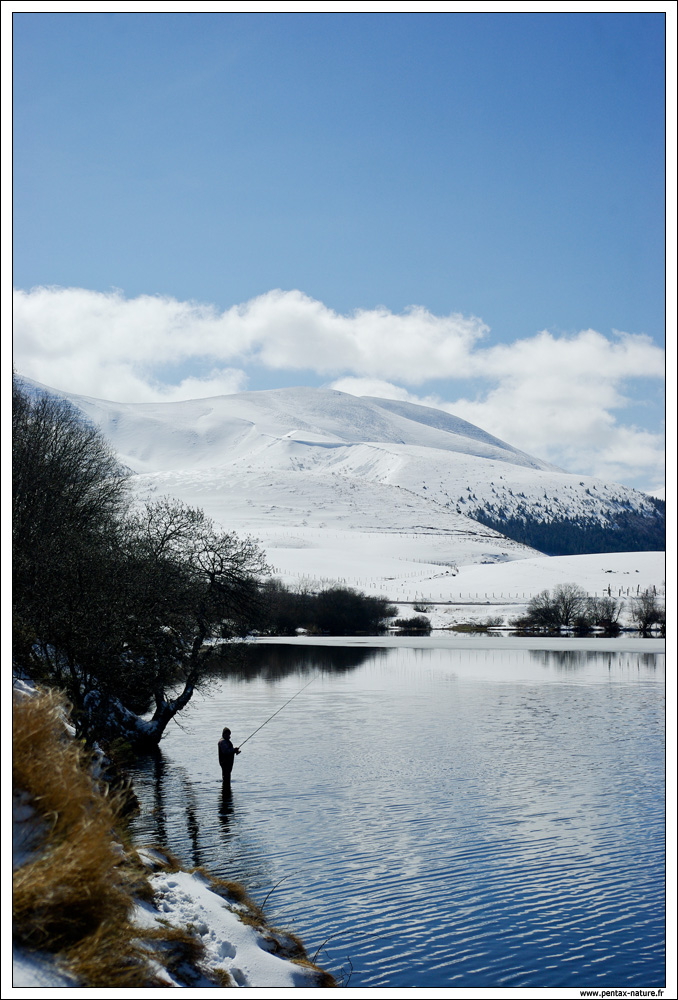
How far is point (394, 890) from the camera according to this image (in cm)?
1330

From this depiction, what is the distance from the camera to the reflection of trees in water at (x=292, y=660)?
5034 cm

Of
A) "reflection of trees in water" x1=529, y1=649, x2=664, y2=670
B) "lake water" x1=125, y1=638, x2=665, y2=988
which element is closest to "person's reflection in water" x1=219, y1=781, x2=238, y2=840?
"lake water" x1=125, y1=638, x2=665, y2=988

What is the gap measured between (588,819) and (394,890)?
19.6 ft

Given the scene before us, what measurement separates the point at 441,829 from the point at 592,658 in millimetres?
45546

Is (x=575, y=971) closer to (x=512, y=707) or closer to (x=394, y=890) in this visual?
(x=394, y=890)

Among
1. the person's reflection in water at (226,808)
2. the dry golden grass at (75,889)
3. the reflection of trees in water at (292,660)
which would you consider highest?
the dry golden grass at (75,889)

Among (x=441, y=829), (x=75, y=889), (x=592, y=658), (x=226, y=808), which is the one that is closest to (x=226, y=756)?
(x=226, y=808)

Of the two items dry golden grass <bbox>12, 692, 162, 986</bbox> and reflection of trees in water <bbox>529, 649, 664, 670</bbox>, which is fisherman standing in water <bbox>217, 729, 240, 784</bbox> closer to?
dry golden grass <bbox>12, 692, 162, 986</bbox>

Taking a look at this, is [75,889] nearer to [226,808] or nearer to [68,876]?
[68,876]

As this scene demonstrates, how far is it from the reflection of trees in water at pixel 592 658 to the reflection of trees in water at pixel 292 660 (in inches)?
508

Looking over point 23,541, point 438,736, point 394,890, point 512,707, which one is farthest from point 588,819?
point 512,707

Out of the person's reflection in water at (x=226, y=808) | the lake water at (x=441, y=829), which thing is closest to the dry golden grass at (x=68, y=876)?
the lake water at (x=441, y=829)

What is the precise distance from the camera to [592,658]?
58.8 m

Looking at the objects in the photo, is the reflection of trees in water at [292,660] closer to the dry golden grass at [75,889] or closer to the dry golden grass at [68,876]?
the dry golden grass at [75,889]
